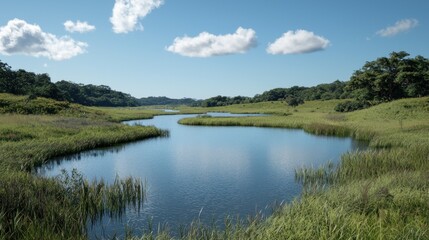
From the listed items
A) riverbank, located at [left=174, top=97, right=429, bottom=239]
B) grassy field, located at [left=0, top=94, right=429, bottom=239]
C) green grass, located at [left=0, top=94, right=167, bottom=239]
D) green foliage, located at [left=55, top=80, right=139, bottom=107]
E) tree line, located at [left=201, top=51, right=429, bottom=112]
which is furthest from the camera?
green foliage, located at [left=55, top=80, right=139, bottom=107]

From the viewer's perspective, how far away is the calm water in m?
14.4

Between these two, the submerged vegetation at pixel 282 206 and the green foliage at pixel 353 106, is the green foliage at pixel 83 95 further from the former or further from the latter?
the submerged vegetation at pixel 282 206

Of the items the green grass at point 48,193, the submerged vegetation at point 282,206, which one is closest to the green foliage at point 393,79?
the submerged vegetation at point 282,206

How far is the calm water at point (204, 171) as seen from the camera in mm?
14422

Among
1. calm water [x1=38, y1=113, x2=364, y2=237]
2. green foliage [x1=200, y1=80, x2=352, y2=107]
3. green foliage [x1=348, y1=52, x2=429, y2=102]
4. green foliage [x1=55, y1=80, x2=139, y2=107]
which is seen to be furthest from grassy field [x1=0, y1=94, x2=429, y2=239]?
green foliage [x1=200, y1=80, x2=352, y2=107]

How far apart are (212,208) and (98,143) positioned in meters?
21.2

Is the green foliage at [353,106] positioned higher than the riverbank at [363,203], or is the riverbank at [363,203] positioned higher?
the green foliage at [353,106]

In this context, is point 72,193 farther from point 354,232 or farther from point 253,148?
point 253,148

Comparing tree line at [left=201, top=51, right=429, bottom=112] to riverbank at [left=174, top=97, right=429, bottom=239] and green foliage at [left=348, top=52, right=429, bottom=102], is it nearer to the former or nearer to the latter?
green foliage at [left=348, top=52, right=429, bottom=102]

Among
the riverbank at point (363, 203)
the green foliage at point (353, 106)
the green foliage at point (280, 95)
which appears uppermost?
the green foliage at point (280, 95)

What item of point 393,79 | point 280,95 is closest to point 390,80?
point 393,79

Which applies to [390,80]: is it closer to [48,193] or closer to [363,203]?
[363,203]

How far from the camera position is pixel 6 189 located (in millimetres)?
11297

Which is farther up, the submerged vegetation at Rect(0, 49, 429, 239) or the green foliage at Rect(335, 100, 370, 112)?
the green foliage at Rect(335, 100, 370, 112)
